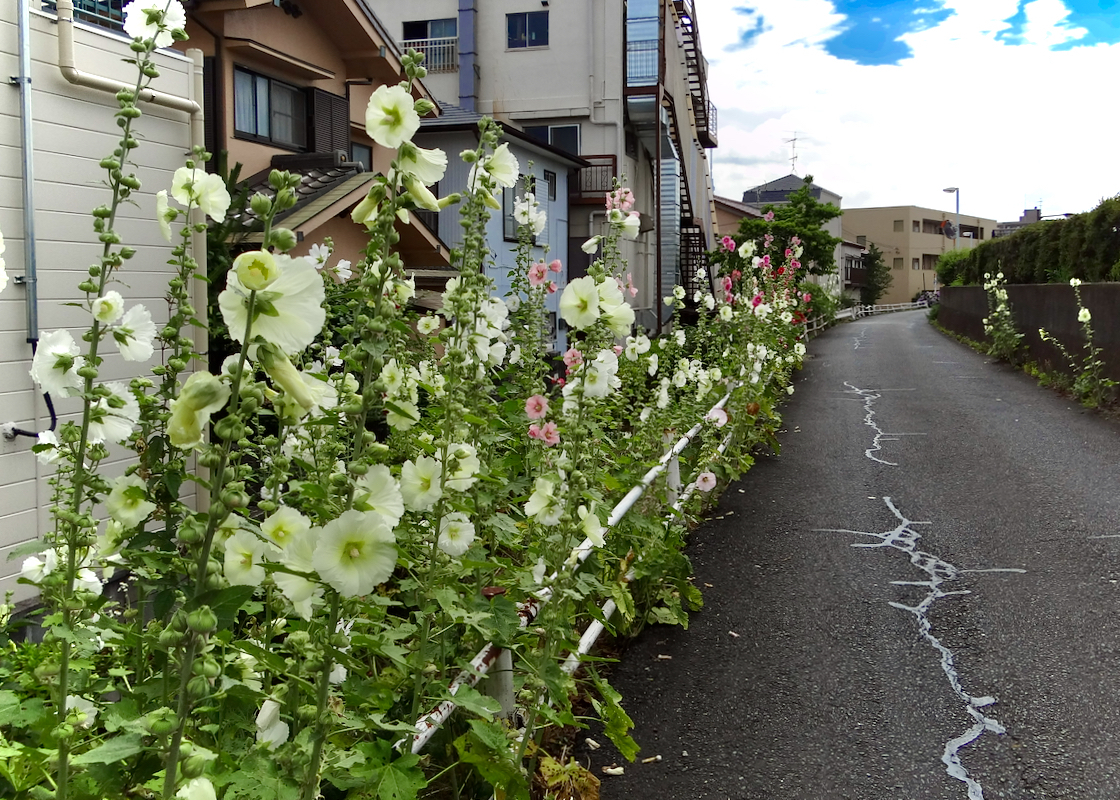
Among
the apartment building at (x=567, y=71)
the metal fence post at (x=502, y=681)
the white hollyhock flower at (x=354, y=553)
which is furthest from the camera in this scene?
the apartment building at (x=567, y=71)

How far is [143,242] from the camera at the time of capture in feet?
20.4

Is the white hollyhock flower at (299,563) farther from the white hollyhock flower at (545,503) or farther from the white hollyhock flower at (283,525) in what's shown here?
the white hollyhock flower at (545,503)

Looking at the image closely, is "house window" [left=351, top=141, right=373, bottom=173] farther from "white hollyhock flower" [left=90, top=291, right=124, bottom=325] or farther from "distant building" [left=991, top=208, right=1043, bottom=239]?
"distant building" [left=991, top=208, right=1043, bottom=239]

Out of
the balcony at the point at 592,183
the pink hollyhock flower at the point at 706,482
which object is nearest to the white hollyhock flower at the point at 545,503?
the pink hollyhock flower at the point at 706,482

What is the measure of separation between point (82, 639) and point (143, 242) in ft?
16.1

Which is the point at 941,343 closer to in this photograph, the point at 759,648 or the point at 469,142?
the point at 469,142

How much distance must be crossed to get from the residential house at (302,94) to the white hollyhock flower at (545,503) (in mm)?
7759

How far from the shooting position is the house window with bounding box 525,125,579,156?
24438mm

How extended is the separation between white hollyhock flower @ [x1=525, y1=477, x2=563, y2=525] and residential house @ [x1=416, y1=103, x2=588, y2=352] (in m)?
14.1

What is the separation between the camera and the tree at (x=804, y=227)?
27531 mm

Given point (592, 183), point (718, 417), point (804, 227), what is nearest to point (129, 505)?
point (718, 417)

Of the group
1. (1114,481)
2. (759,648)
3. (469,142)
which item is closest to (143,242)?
(759,648)

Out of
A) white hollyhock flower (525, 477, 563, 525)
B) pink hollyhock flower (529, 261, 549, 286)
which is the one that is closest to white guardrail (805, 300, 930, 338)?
pink hollyhock flower (529, 261, 549, 286)

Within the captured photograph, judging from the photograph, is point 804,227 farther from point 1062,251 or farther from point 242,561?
point 242,561
